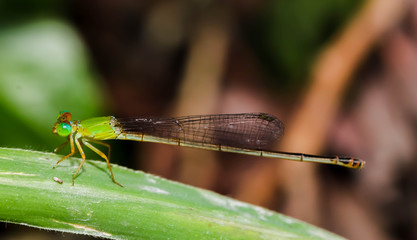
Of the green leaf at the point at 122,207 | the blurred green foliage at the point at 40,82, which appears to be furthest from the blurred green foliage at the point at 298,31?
the green leaf at the point at 122,207

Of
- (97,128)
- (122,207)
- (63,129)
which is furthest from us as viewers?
(97,128)

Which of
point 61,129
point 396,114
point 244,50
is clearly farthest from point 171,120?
point 396,114

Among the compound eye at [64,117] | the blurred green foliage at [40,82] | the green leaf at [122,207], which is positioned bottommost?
the green leaf at [122,207]

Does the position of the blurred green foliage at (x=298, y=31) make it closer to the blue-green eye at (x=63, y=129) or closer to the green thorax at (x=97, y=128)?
the green thorax at (x=97, y=128)

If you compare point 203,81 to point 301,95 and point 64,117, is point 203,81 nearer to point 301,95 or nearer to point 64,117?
point 301,95

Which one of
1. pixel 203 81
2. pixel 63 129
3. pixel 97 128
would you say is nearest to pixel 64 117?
pixel 63 129
